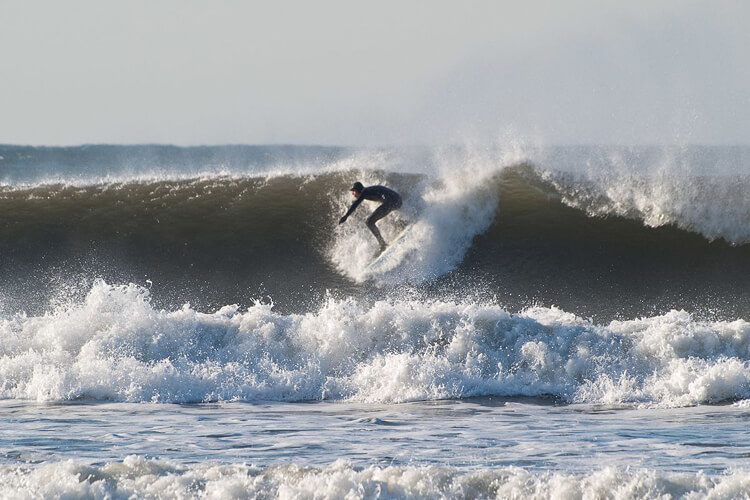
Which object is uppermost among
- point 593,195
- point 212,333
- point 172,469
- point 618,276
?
point 593,195

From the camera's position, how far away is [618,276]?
49.6ft

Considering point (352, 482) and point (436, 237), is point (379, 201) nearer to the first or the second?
point (436, 237)

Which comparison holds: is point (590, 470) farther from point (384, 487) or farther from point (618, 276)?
point (618, 276)

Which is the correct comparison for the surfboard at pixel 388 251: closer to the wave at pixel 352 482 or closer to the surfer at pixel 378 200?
the surfer at pixel 378 200

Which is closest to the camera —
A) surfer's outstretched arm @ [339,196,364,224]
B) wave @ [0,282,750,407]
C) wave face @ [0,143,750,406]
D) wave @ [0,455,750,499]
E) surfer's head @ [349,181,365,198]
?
wave @ [0,455,750,499]

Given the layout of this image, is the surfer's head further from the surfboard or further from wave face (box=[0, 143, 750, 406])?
the surfboard

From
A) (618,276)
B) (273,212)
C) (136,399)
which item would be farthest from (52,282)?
(618,276)

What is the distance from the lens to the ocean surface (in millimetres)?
7543

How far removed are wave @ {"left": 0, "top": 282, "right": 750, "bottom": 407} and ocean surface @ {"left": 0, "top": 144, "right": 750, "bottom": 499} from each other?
0.10ft

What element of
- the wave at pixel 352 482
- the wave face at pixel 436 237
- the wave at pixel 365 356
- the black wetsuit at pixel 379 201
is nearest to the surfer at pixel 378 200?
the black wetsuit at pixel 379 201

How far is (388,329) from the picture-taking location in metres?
12.0

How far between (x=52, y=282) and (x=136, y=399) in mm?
5762

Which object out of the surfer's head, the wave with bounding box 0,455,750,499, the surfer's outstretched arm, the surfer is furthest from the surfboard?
the wave with bounding box 0,455,750,499

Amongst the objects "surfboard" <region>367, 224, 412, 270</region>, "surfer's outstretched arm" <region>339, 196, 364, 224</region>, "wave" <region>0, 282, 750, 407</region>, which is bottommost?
"wave" <region>0, 282, 750, 407</region>
